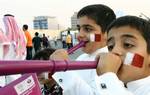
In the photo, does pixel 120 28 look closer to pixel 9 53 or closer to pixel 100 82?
pixel 100 82

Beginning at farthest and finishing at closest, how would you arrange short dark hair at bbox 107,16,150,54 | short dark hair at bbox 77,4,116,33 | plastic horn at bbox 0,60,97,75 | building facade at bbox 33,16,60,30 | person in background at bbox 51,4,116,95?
building facade at bbox 33,16,60,30
short dark hair at bbox 77,4,116,33
person in background at bbox 51,4,116,95
short dark hair at bbox 107,16,150,54
plastic horn at bbox 0,60,97,75

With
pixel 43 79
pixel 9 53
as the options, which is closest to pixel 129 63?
pixel 43 79

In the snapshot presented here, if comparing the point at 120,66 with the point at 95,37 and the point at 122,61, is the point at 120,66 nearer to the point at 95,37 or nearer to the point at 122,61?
the point at 122,61

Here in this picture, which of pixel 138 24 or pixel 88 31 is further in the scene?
pixel 88 31

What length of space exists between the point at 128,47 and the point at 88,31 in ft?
3.44

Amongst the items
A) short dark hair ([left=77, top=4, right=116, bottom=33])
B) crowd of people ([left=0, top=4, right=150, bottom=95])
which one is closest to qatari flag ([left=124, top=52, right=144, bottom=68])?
crowd of people ([left=0, top=4, right=150, bottom=95])

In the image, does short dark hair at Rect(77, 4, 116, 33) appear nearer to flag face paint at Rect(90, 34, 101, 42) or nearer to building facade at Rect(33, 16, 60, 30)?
flag face paint at Rect(90, 34, 101, 42)

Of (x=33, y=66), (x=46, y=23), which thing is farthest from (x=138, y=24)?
(x=46, y=23)

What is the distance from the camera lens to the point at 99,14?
8.71ft

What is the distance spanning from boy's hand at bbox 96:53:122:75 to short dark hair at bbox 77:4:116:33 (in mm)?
1252

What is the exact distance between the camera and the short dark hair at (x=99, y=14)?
99.6 inches

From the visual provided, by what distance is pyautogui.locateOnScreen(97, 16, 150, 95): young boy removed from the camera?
1.25m

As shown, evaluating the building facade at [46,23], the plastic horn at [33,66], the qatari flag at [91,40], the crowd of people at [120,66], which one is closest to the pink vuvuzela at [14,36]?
the qatari flag at [91,40]

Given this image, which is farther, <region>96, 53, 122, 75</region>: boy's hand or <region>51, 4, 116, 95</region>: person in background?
<region>51, 4, 116, 95</region>: person in background
